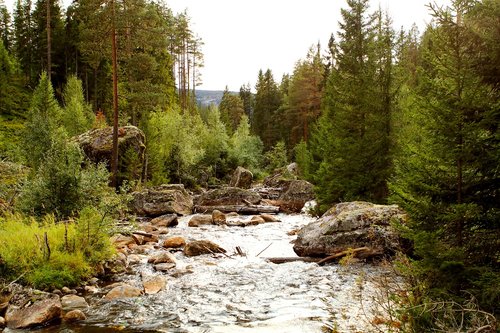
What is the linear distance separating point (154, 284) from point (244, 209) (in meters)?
15.2

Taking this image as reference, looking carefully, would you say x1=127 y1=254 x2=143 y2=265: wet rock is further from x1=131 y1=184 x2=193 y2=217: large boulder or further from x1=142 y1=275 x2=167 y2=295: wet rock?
x1=131 y1=184 x2=193 y2=217: large boulder

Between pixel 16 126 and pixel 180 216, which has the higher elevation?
pixel 16 126

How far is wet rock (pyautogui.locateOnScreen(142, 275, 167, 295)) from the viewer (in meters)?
9.41

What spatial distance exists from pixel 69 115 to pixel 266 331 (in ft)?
101

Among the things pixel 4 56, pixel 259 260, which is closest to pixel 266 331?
pixel 259 260

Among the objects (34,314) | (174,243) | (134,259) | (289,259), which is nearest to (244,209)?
(174,243)

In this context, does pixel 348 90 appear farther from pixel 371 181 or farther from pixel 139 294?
pixel 139 294

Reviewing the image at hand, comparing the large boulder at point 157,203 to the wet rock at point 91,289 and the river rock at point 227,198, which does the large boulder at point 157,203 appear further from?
the wet rock at point 91,289

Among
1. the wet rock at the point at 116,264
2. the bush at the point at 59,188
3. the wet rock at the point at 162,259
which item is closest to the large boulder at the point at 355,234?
the wet rock at the point at 162,259

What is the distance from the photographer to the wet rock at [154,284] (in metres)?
9.41

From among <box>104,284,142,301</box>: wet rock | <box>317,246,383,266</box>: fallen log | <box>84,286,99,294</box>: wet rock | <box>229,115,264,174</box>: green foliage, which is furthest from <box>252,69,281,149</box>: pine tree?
<box>104,284,142,301</box>: wet rock

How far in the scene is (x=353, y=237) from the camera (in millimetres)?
11805

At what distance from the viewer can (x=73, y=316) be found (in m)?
Result: 7.58

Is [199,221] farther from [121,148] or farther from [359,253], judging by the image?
[359,253]
